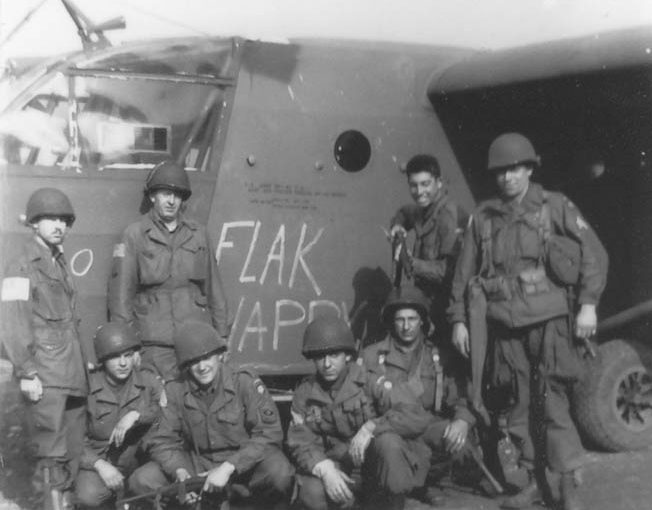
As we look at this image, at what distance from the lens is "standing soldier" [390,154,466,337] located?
6.32 metres

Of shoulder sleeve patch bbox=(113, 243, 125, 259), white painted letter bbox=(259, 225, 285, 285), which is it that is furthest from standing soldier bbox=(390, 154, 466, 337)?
shoulder sleeve patch bbox=(113, 243, 125, 259)

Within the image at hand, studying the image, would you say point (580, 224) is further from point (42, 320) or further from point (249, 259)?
point (42, 320)

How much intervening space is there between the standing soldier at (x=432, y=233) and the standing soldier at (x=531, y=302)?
1.43 feet

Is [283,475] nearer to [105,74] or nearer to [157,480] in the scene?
[157,480]

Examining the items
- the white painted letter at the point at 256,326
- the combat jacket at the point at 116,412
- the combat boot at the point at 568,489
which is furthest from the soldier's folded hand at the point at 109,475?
the combat boot at the point at 568,489

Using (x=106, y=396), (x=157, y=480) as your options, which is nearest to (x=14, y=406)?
(x=106, y=396)

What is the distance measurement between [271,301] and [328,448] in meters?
1.28

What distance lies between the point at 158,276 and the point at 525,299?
2.14 metres

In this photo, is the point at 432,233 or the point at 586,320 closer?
the point at 586,320

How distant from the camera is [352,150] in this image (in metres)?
6.78

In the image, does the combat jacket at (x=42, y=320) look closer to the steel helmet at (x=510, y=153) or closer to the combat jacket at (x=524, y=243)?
the combat jacket at (x=524, y=243)

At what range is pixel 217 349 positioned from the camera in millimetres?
5316

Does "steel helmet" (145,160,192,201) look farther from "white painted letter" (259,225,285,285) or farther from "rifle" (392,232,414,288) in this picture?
"rifle" (392,232,414,288)

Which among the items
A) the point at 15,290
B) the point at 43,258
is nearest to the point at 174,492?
the point at 15,290
